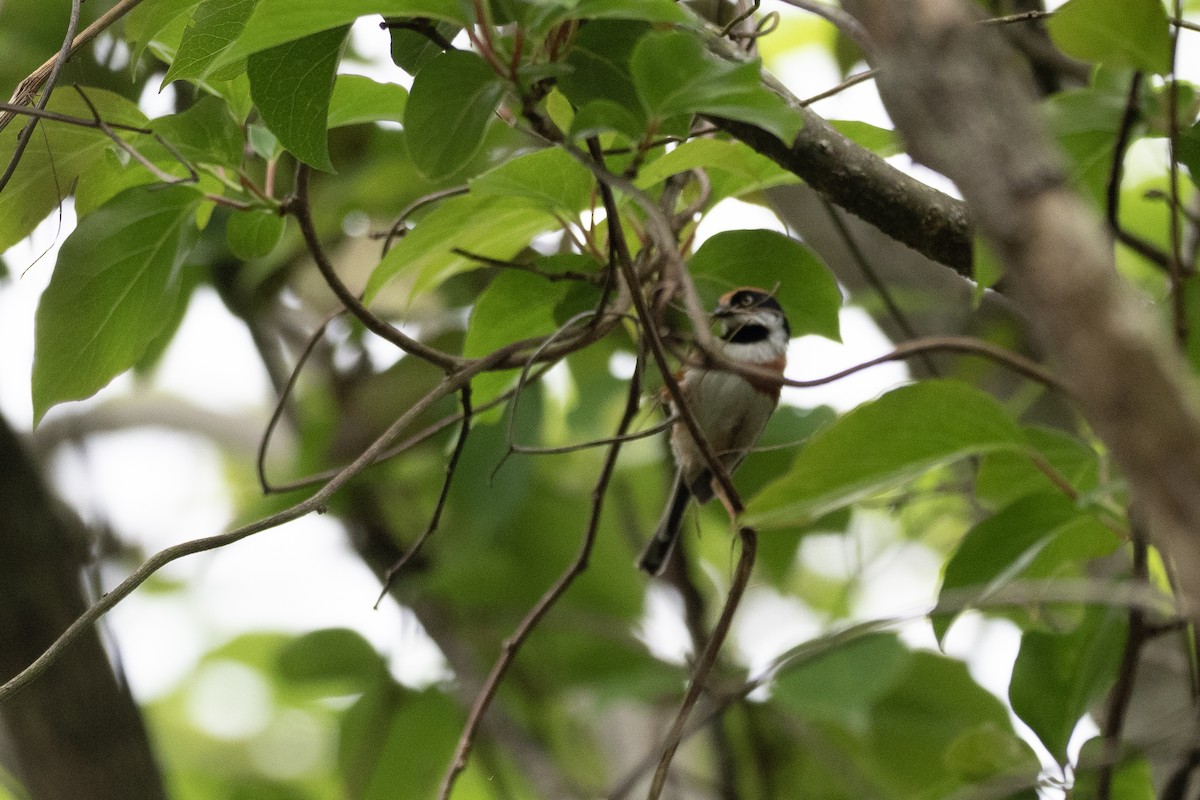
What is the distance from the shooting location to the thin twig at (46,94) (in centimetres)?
134

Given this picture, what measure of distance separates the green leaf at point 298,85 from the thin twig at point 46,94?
9.2 inches

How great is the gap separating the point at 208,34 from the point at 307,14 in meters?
0.27

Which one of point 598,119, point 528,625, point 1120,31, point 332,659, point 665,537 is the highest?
point 598,119

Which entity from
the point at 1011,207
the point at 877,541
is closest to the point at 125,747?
the point at 1011,207

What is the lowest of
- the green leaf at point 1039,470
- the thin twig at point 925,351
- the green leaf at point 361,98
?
the green leaf at point 1039,470

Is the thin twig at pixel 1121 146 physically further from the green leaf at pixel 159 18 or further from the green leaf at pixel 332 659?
the green leaf at pixel 332 659

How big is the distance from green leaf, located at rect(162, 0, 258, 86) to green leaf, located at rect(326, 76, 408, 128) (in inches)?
9.7

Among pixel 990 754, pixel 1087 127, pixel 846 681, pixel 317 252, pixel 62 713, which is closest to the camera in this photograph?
pixel 1087 127

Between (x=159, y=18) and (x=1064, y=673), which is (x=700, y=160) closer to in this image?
(x=159, y=18)

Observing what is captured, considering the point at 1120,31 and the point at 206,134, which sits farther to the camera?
the point at 206,134

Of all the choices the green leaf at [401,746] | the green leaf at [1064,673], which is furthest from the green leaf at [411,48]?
the green leaf at [401,746]

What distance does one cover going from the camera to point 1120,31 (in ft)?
3.95

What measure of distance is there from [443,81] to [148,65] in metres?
1.60

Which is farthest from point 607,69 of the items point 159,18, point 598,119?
point 159,18
